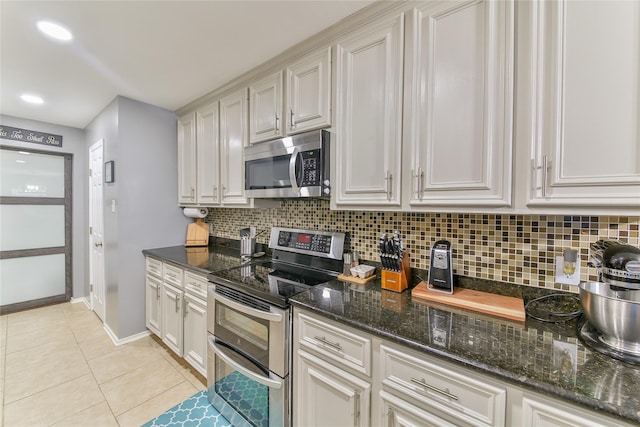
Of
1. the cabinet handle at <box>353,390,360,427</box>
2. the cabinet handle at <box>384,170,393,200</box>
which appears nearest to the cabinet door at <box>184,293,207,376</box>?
the cabinet handle at <box>353,390,360,427</box>

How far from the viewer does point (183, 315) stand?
2109 millimetres

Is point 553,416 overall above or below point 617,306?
below

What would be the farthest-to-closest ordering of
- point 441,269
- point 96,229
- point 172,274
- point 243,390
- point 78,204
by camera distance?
point 78,204 → point 96,229 → point 172,274 → point 243,390 → point 441,269

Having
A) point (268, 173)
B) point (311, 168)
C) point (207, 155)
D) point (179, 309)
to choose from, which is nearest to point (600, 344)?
point (311, 168)

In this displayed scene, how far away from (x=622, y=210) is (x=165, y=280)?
2828mm

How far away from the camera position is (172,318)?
7.36ft

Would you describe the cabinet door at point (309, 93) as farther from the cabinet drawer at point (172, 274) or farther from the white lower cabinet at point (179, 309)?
the cabinet drawer at point (172, 274)

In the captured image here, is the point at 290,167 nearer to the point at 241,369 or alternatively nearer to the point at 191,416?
the point at 241,369

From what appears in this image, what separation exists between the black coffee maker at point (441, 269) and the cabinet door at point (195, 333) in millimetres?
1533

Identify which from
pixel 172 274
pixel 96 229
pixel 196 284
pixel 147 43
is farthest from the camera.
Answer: pixel 96 229

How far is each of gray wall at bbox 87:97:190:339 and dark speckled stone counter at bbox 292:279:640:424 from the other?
84.8 inches

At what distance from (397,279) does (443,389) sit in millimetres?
570

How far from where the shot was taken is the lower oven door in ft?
4.34

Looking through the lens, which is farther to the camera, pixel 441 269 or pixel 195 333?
pixel 195 333
